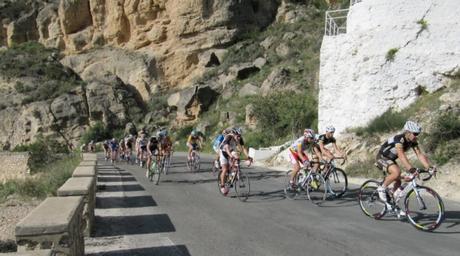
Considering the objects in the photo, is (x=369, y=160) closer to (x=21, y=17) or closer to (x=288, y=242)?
(x=288, y=242)

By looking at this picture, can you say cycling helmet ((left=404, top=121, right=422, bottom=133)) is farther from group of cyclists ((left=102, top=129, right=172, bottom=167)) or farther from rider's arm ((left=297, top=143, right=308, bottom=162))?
group of cyclists ((left=102, top=129, right=172, bottom=167))

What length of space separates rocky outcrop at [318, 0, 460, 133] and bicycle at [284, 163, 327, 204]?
8.10 meters

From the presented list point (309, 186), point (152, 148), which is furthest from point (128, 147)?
point (309, 186)

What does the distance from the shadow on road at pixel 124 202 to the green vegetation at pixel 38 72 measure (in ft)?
169

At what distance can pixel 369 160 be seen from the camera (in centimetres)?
1730

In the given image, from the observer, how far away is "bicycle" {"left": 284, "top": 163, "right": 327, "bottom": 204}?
12.1 metres

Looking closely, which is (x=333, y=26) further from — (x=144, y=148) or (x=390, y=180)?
(x=390, y=180)

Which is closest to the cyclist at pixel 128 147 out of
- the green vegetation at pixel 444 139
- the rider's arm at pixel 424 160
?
the green vegetation at pixel 444 139

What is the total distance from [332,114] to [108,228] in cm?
1518

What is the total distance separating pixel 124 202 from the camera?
1194cm

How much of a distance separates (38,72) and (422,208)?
65947 mm

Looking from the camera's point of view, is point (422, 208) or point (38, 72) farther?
point (38, 72)

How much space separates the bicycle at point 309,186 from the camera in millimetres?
12062

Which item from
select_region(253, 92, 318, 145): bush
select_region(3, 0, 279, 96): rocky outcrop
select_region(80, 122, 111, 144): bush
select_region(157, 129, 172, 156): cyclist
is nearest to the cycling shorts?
select_region(157, 129, 172, 156): cyclist
